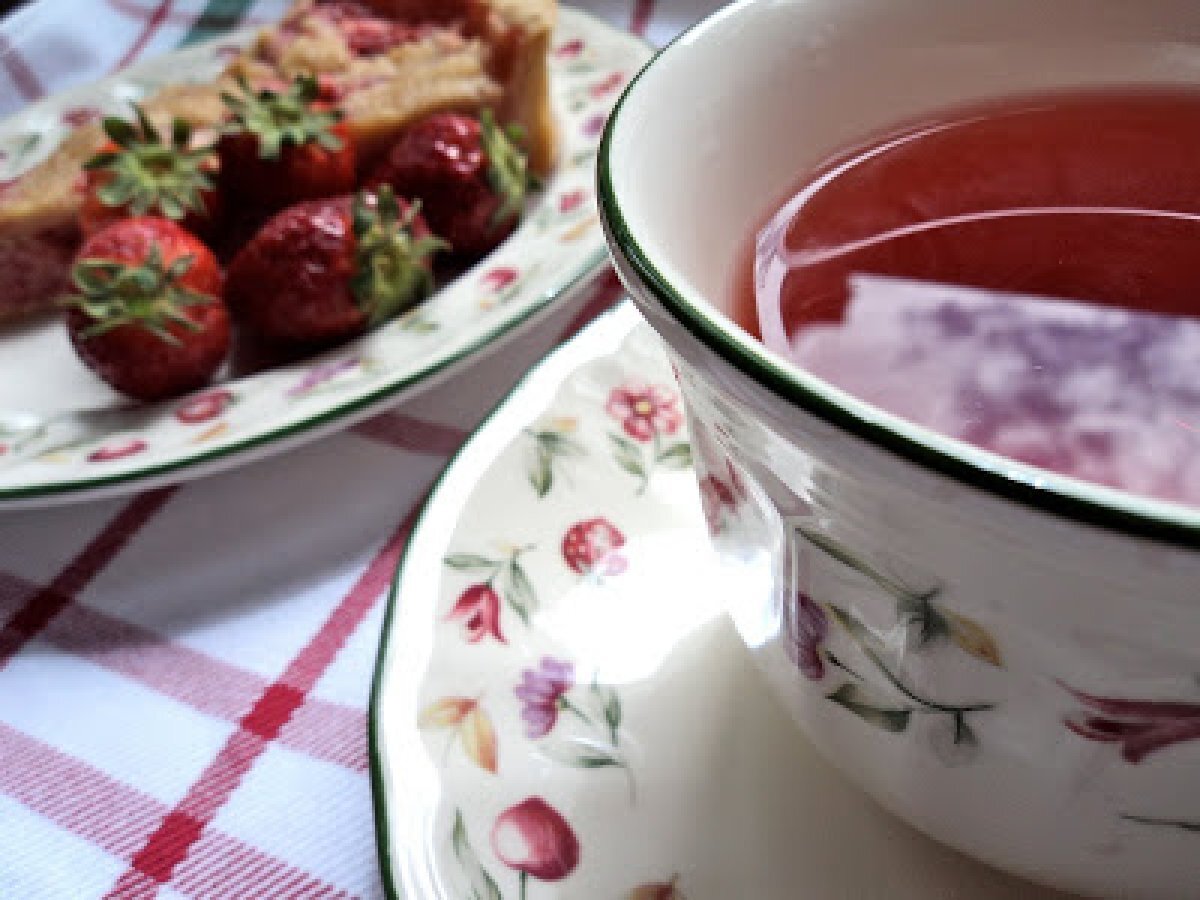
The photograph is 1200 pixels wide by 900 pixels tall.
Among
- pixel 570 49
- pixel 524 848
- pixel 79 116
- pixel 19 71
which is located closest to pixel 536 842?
pixel 524 848

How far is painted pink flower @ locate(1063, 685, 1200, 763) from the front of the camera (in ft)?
1.34

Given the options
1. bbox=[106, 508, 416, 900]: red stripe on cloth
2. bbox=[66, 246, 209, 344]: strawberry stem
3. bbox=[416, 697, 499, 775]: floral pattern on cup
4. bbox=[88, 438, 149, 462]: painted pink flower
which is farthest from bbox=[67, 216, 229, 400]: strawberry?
bbox=[416, 697, 499, 775]: floral pattern on cup

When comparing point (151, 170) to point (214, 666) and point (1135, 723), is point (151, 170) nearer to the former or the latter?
point (214, 666)

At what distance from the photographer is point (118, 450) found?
100 cm

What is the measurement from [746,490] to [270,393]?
65 cm

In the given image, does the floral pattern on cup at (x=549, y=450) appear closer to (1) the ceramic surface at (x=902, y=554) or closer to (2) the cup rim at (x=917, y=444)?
(1) the ceramic surface at (x=902, y=554)

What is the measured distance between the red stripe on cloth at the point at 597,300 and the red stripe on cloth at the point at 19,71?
961mm

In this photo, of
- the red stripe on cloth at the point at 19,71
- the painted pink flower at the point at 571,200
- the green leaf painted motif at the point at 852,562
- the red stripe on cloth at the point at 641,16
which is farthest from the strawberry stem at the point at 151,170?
the green leaf painted motif at the point at 852,562

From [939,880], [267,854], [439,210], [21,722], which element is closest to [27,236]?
[439,210]

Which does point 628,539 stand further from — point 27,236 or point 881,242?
point 27,236

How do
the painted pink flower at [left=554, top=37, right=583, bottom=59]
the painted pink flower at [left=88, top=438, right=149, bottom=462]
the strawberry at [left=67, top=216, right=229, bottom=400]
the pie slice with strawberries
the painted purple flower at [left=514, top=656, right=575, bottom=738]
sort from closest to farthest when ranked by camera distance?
the painted purple flower at [left=514, top=656, right=575, bottom=738]
the painted pink flower at [left=88, top=438, right=149, bottom=462]
the strawberry at [left=67, top=216, right=229, bottom=400]
the pie slice with strawberries
the painted pink flower at [left=554, top=37, right=583, bottom=59]

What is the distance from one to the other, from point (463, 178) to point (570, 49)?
341 mm

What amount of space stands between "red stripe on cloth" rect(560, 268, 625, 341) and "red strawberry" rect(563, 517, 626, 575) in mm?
412

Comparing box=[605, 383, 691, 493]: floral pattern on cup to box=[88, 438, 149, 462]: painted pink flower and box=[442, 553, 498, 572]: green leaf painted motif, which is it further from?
box=[88, 438, 149, 462]: painted pink flower
